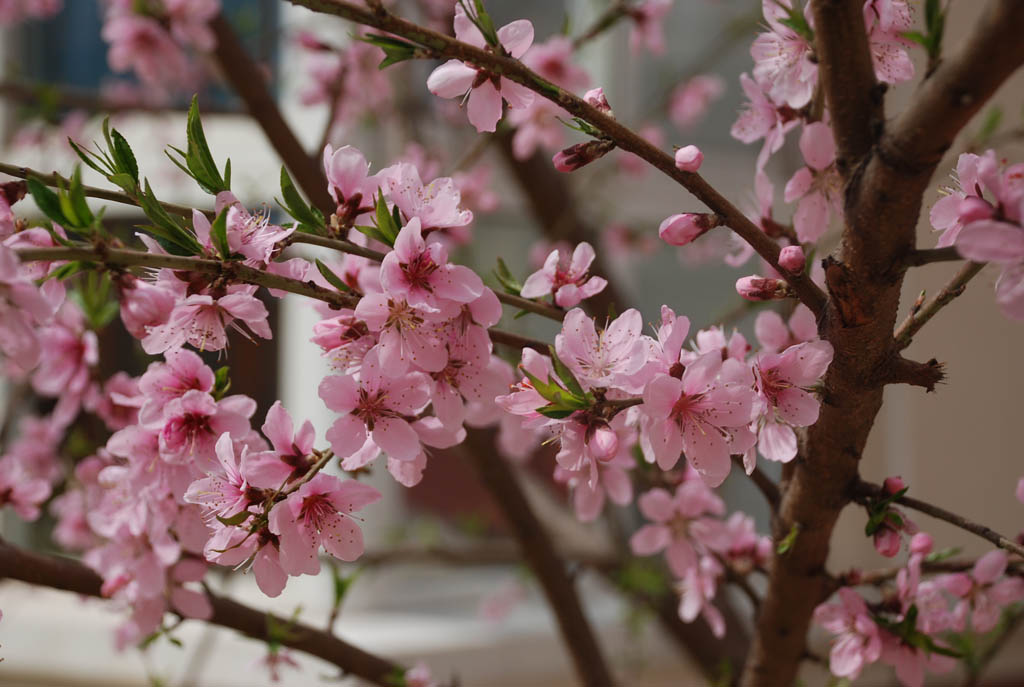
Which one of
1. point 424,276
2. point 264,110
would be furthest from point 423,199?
point 264,110

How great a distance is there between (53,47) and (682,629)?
1.80 meters

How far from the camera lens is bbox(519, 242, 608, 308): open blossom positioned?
501 mm

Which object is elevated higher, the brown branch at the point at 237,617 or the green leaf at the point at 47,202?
the green leaf at the point at 47,202

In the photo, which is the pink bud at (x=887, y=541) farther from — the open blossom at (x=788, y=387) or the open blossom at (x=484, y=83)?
the open blossom at (x=484, y=83)

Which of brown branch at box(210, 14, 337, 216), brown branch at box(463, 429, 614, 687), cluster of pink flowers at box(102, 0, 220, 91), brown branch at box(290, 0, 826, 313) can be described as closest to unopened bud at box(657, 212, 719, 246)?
brown branch at box(290, 0, 826, 313)

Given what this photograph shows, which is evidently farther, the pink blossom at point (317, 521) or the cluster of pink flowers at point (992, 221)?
the pink blossom at point (317, 521)

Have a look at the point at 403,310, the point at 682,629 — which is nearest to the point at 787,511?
the point at 403,310

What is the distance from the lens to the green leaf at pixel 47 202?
15.6 inches

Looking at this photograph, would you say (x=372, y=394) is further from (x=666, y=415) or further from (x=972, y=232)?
(x=972, y=232)

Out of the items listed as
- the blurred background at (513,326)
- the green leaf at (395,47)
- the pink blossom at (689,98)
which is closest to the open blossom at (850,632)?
the green leaf at (395,47)

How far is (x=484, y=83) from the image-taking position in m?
0.46

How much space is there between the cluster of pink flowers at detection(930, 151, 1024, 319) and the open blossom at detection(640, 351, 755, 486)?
0.12 meters

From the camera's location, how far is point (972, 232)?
332mm

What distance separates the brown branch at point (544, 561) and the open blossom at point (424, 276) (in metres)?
0.51
